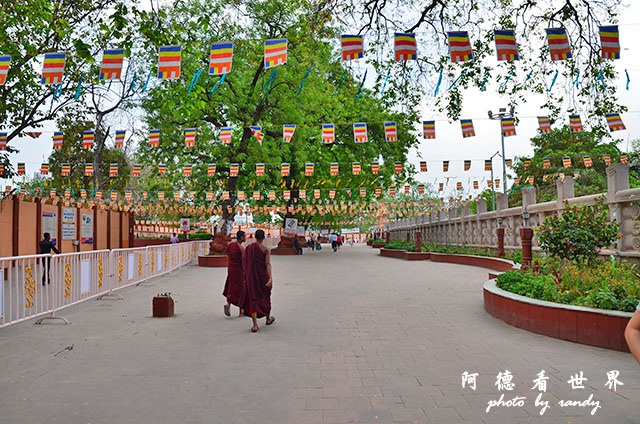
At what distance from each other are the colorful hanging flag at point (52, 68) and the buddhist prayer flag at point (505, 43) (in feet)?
29.4

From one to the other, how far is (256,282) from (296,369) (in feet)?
7.57

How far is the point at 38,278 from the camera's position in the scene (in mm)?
6844

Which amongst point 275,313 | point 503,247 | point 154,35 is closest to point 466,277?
point 503,247

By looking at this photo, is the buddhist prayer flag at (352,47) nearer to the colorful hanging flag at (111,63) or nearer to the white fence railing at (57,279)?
the colorful hanging flag at (111,63)

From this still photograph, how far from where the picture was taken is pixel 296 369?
15.6 ft

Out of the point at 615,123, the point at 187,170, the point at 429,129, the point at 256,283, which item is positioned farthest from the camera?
the point at 187,170

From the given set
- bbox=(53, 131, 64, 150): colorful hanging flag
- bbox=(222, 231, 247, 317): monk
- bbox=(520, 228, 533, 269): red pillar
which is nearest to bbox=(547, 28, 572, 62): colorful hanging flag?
bbox=(520, 228, 533, 269): red pillar

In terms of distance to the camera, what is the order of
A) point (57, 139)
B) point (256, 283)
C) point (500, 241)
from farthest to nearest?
point (57, 139) < point (500, 241) < point (256, 283)

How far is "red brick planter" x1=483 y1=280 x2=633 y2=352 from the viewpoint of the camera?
5329mm

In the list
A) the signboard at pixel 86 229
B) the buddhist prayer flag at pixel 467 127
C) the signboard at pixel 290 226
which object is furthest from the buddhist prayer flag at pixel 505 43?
the signboard at pixel 290 226

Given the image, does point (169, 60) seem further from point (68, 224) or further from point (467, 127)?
point (68, 224)

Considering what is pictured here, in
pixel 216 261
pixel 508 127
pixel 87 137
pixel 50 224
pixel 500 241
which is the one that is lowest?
pixel 216 261

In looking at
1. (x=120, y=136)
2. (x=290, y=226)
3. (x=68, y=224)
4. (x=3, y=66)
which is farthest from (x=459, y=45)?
(x=290, y=226)

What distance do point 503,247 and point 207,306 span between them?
11814 millimetres
